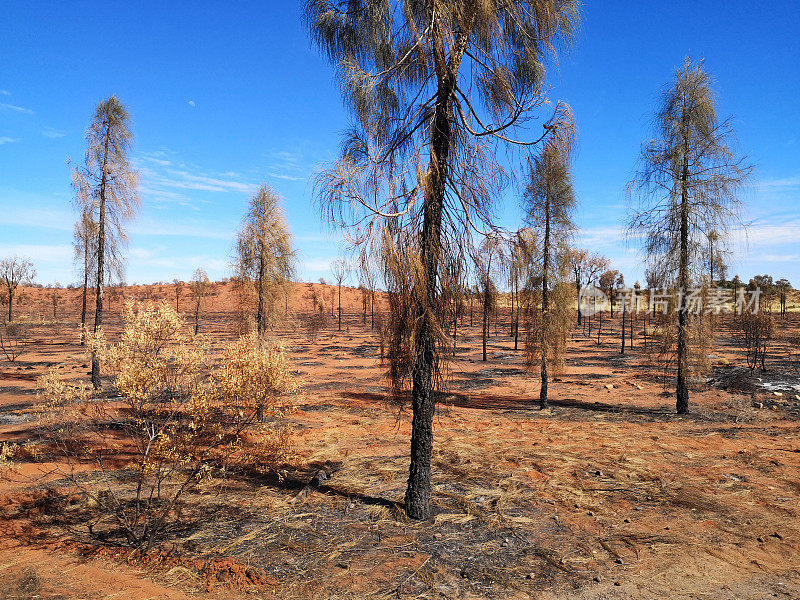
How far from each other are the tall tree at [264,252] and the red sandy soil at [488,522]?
4716 millimetres

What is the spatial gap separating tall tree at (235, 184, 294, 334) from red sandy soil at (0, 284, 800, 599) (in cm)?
472

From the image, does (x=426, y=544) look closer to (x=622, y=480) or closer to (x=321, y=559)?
(x=321, y=559)

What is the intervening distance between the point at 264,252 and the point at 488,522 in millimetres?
11261

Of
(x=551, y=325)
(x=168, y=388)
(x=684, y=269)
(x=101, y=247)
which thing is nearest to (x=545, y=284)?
(x=551, y=325)

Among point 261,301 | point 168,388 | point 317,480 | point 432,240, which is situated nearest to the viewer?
point 168,388

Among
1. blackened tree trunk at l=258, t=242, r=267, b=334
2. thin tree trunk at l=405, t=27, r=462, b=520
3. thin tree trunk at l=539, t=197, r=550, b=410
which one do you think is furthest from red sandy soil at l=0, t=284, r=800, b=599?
blackened tree trunk at l=258, t=242, r=267, b=334

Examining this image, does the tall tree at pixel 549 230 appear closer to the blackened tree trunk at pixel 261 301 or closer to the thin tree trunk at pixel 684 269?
the thin tree trunk at pixel 684 269

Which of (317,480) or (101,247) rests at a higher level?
(101,247)

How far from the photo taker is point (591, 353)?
1565 inches

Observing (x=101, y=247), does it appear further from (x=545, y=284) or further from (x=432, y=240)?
(x=545, y=284)

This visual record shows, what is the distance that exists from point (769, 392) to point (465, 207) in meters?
21.8

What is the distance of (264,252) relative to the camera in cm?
1536

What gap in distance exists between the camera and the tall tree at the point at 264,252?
15227mm

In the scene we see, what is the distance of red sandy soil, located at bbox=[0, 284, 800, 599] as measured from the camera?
6.09m
